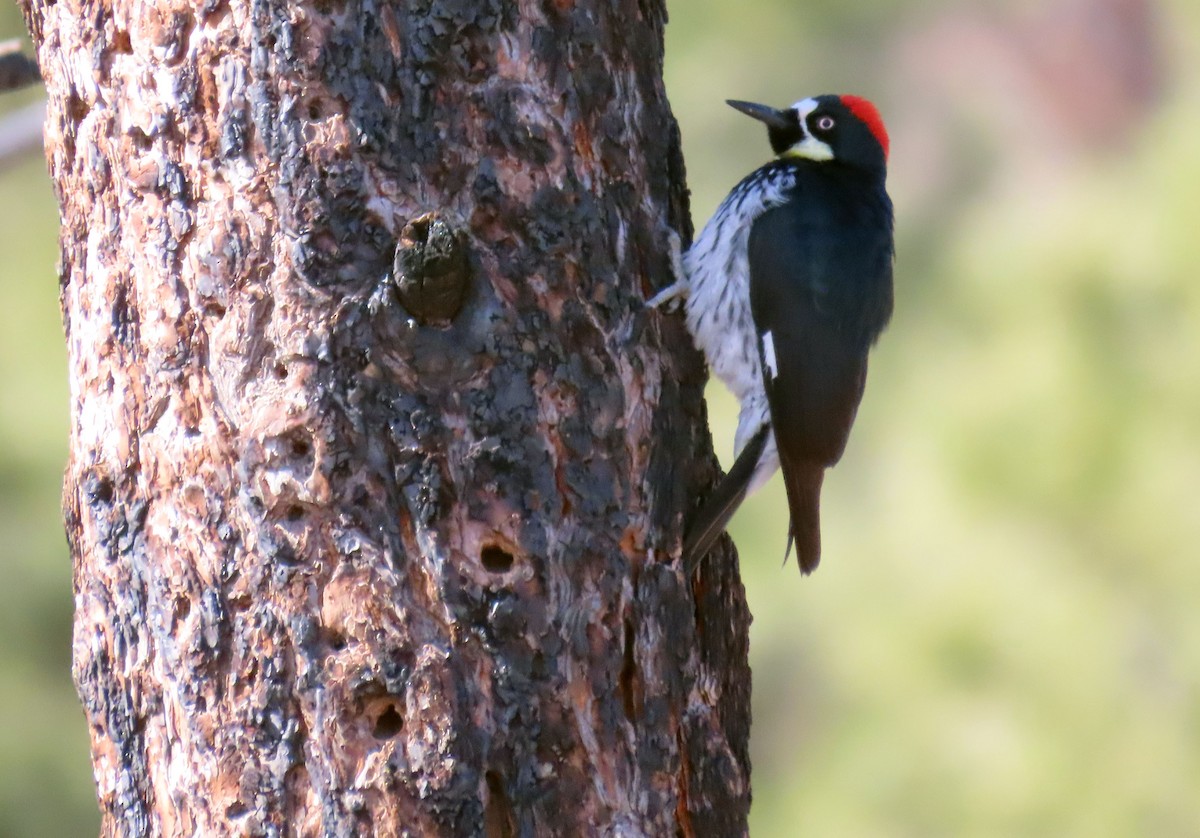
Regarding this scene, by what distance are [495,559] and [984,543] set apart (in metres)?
2.96

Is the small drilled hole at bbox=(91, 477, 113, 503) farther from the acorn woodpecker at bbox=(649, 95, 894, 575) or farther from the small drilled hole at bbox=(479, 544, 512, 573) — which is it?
the acorn woodpecker at bbox=(649, 95, 894, 575)

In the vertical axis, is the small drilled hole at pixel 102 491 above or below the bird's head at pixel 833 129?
below

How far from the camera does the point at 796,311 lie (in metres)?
2.84

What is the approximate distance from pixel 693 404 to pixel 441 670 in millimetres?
651

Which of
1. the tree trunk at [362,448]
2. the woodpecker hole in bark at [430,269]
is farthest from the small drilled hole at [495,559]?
the woodpecker hole in bark at [430,269]

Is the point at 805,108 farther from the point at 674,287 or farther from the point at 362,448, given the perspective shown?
the point at 362,448

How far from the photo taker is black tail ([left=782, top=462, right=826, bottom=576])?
8.89 ft

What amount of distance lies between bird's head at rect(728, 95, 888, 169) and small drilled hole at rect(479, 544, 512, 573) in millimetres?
1585

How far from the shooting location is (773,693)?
18.7 feet

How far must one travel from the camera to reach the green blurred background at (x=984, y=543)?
4.39 meters

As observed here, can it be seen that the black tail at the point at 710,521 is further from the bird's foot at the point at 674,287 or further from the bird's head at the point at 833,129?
the bird's head at the point at 833,129

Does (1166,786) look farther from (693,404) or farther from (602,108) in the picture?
(602,108)

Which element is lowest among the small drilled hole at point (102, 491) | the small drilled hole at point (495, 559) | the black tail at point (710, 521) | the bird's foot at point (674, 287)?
the small drilled hole at point (495, 559)

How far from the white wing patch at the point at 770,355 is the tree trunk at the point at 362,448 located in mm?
704
